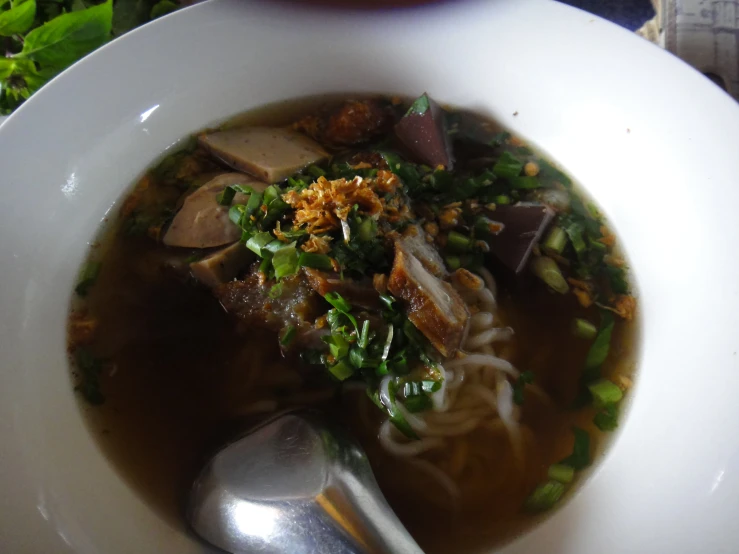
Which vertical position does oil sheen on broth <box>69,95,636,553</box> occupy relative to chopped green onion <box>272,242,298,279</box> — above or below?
below

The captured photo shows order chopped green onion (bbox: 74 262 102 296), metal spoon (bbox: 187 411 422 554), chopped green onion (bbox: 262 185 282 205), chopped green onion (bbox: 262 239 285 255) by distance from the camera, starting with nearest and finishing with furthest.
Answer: metal spoon (bbox: 187 411 422 554), chopped green onion (bbox: 262 239 285 255), chopped green onion (bbox: 262 185 282 205), chopped green onion (bbox: 74 262 102 296)

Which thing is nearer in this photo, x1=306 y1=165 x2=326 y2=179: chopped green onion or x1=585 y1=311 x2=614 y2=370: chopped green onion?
x1=585 y1=311 x2=614 y2=370: chopped green onion

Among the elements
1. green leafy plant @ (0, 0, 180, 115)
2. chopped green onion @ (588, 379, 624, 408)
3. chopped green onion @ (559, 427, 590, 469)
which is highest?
green leafy plant @ (0, 0, 180, 115)

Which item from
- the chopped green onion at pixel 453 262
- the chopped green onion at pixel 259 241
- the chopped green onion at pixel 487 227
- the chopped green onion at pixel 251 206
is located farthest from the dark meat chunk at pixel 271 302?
the chopped green onion at pixel 487 227

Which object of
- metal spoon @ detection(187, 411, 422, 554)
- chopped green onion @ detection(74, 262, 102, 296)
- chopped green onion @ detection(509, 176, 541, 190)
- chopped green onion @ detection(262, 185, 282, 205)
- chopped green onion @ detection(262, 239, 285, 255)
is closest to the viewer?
metal spoon @ detection(187, 411, 422, 554)

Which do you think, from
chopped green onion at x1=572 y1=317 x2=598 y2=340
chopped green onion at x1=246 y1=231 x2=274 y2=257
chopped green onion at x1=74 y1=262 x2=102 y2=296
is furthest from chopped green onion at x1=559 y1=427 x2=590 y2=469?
chopped green onion at x1=74 y1=262 x2=102 y2=296

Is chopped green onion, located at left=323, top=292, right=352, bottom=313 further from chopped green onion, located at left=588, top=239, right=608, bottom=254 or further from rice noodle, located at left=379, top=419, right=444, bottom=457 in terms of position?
chopped green onion, located at left=588, top=239, right=608, bottom=254

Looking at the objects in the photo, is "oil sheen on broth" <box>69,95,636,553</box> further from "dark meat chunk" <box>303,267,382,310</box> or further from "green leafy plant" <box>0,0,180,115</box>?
"green leafy plant" <box>0,0,180,115</box>

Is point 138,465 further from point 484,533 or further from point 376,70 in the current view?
point 376,70
